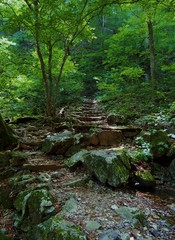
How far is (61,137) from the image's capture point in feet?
20.4

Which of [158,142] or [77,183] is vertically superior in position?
[158,142]

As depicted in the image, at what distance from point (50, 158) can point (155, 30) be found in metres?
11.0

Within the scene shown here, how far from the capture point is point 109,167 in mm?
4488

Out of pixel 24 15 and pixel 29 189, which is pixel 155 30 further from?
pixel 29 189

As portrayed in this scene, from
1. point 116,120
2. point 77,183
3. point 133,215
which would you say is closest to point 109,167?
point 77,183

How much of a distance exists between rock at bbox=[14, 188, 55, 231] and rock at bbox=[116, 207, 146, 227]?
1117mm

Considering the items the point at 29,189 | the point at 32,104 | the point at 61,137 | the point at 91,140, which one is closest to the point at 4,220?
the point at 29,189

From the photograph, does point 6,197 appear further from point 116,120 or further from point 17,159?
point 116,120

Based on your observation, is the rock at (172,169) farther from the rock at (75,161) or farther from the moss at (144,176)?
the rock at (75,161)

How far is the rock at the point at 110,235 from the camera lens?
9.36 ft

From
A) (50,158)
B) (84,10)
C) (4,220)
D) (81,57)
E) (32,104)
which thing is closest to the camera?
(4,220)

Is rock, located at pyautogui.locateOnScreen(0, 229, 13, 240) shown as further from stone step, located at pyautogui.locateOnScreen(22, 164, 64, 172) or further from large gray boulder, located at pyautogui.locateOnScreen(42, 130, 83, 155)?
large gray boulder, located at pyautogui.locateOnScreen(42, 130, 83, 155)

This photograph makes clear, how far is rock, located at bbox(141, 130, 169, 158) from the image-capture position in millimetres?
5867

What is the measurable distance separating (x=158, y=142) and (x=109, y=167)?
221 centimetres
